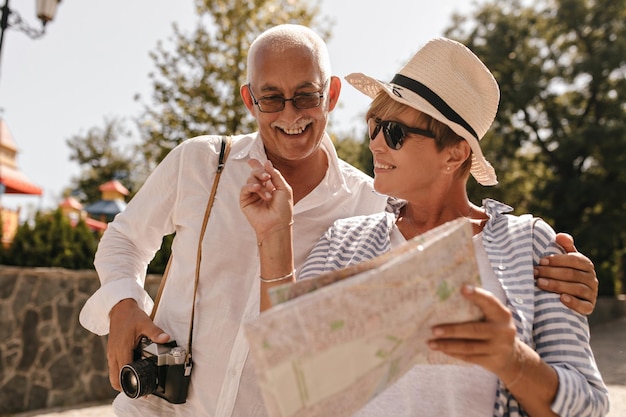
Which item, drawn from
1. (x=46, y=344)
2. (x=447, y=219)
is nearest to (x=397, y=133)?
(x=447, y=219)

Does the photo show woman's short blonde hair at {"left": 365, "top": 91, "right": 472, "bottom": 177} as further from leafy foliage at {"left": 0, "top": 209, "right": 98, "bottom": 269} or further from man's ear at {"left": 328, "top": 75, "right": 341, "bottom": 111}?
leafy foliage at {"left": 0, "top": 209, "right": 98, "bottom": 269}

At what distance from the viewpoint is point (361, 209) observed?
2.57 metres

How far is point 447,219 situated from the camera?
6.67 feet

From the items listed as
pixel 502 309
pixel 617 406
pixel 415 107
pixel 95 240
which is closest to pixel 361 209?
pixel 415 107

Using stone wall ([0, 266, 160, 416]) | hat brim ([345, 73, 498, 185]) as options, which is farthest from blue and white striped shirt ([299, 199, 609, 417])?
stone wall ([0, 266, 160, 416])

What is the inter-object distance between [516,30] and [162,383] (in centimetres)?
2376

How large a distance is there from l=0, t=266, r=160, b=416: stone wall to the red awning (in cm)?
890

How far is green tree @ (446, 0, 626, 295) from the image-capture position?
68.1 ft

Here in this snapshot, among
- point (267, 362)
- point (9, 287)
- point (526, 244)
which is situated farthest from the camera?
point (9, 287)

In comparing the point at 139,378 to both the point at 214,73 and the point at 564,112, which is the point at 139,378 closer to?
the point at 214,73

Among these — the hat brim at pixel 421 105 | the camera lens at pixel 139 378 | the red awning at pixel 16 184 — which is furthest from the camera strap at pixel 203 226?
the red awning at pixel 16 184

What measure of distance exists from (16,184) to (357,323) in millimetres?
16203

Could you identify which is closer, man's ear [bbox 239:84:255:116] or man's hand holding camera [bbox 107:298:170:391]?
man's hand holding camera [bbox 107:298:170:391]

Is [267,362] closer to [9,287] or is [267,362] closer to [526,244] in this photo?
[526,244]
